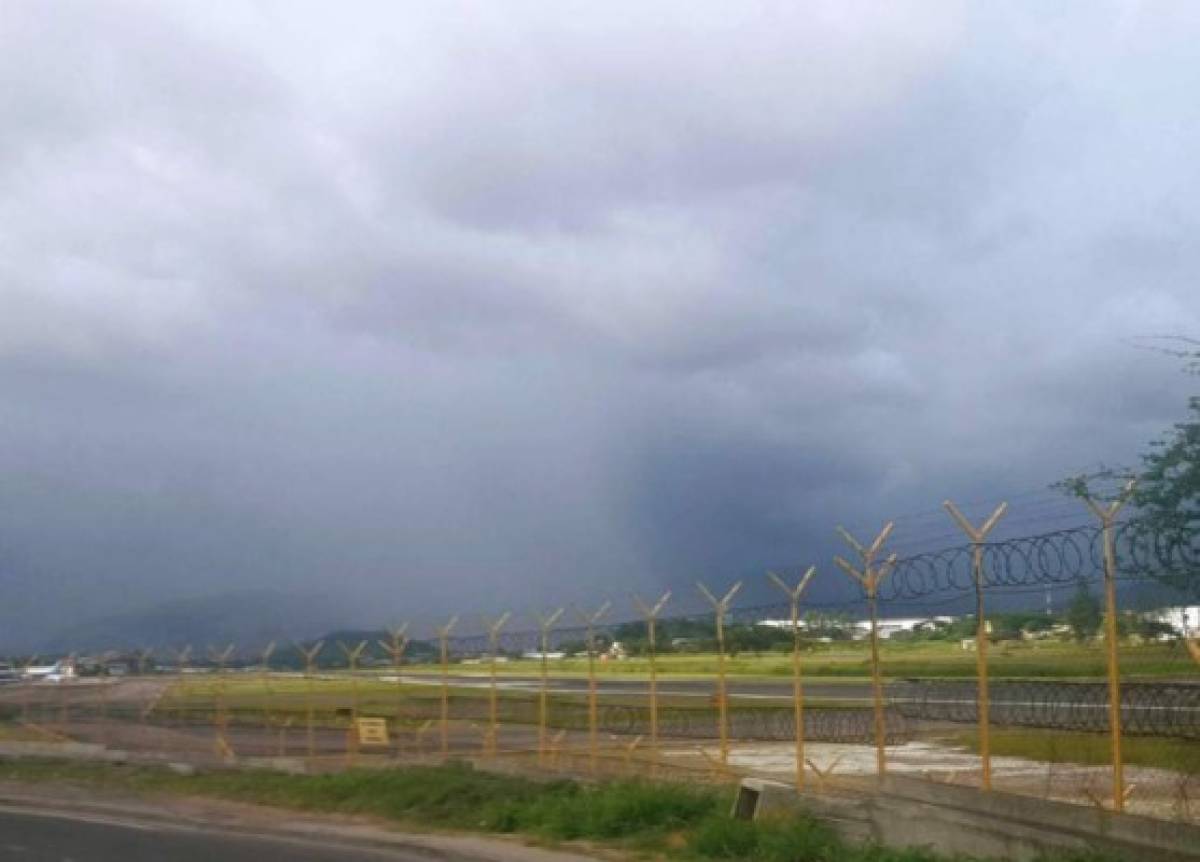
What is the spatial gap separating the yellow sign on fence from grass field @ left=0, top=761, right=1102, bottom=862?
2985 mm

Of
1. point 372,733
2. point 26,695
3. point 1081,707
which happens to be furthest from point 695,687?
point 1081,707

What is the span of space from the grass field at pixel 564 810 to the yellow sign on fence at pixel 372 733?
9.79 feet

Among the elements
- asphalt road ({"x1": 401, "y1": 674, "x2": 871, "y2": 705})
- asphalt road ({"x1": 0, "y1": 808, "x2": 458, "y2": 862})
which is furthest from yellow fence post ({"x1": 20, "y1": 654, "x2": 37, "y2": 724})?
asphalt road ({"x1": 0, "y1": 808, "x2": 458, "y2": 862})

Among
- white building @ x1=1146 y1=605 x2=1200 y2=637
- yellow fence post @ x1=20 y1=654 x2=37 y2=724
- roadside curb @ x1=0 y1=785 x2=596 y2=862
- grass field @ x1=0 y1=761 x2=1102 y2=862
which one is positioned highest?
white building @ x1=1146 y1=605 x2=1200 y2=637

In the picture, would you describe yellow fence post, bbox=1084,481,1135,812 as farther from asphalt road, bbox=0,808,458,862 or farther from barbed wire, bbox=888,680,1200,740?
asphalt road, bbox=0,808,458,862

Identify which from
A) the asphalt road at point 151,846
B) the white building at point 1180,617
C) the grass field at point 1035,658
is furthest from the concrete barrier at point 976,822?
the asphalt road at point 151,846

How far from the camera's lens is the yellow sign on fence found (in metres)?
34.9

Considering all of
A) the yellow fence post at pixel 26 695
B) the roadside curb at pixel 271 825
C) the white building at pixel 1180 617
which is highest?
the white building at pixel 1180 617

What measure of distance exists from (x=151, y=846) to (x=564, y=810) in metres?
5.82

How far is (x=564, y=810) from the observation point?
72.7 feet

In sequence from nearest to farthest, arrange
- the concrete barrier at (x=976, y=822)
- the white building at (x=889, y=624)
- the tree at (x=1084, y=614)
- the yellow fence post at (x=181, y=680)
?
the concrete barrier at (x=976, y=822), the tree at (x=1084, y=614), the white building at (x=889, y=624), the yellow fence post at (x=181, y=680)

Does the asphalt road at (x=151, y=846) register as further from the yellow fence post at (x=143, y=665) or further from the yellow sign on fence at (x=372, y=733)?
the yellow fence post at (x=143, y=665)

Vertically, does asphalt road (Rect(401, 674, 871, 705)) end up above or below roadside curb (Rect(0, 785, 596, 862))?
above

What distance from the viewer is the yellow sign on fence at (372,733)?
34938mm
